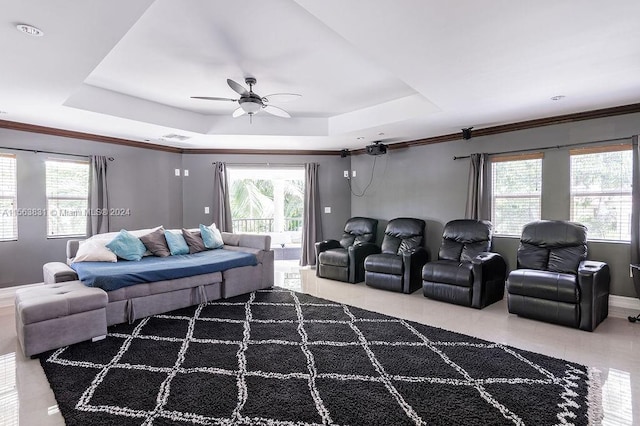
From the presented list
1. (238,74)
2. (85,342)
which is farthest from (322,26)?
(85,342)

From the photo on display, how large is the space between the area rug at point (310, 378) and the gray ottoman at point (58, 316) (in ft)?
0.41

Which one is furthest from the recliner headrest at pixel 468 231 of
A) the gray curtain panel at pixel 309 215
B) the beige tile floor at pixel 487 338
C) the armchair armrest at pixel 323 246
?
the gray curtain panel at pixel 309 215

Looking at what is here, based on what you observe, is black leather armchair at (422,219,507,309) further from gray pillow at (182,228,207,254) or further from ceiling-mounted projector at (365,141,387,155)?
gray pillow at (182,228,207,254)

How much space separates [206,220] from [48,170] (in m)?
2.69

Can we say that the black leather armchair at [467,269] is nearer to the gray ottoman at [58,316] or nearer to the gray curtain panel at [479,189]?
the gray curtain panel at [479,189]

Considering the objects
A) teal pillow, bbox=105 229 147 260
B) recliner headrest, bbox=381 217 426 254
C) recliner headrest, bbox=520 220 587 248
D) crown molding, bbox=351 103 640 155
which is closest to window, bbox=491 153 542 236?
crown molding, bbox=351 103 640 155

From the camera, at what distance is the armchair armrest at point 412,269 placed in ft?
16.7

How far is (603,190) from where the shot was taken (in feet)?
14.3

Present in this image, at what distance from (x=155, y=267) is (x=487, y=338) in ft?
12.2

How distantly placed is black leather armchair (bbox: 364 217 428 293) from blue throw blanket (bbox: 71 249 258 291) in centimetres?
186

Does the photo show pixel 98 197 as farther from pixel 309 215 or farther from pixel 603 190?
pixel 603 190

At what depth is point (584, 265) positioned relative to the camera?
3.83 meters

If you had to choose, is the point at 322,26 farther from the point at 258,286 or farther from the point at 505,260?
the point at 505,260

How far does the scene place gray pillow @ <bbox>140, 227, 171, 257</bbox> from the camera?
16.0 ft
